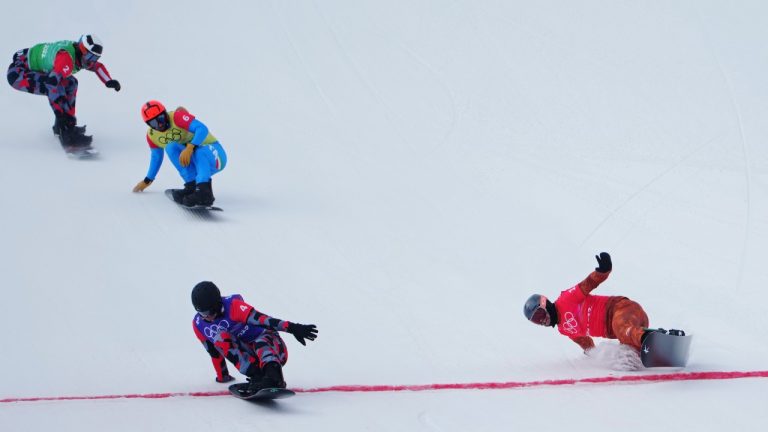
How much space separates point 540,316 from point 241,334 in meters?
2.00

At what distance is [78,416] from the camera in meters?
6.31

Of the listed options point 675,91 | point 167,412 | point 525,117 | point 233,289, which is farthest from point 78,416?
point 675,91

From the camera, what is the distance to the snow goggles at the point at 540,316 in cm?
741

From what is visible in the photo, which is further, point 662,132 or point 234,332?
point 662,132

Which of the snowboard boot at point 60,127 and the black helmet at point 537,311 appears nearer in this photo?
the black helmet at point 537,311

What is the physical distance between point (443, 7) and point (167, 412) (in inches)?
416

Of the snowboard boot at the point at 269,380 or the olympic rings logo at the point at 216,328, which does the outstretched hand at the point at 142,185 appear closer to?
the olympic rings logo at the point at 216,328

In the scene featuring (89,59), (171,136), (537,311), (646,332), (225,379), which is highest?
(89,59)

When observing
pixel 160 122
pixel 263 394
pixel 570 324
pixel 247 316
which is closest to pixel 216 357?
pixel 247 316

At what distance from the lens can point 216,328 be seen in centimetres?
676

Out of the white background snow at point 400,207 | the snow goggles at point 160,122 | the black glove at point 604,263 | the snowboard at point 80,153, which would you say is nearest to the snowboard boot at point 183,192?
the white background snow at point 400,207

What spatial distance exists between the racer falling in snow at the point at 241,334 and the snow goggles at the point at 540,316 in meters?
1.57

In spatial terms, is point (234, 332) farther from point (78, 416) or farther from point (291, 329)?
point (78, 416)

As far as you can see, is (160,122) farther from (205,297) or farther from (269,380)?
(269,380)
